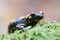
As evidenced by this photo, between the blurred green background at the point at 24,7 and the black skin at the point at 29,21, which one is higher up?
the blurred green background at the point at 24,7

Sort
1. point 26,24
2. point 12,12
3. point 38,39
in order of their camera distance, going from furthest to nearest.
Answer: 1. point 12,12
2. point 26,24
3. point 38,39

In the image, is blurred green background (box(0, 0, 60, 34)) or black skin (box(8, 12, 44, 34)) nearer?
black skin (box(8, 12, 44, 34))

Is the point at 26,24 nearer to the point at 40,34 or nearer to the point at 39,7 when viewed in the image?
the point at 40,34

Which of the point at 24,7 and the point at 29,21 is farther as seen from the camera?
the point at 24,7

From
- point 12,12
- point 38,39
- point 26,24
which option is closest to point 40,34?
point 38,39

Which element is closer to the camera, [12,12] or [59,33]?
[59,33]

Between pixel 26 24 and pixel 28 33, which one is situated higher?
pixel 26 24

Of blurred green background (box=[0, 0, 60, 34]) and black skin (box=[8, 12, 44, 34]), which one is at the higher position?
blurred green background (box=[0, 0, 60, 34])

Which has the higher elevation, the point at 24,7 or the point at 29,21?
the point at 24,7

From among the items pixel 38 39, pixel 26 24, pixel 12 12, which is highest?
pixel 12 12

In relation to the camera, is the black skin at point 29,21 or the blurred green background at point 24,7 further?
the blurred green background at point 24,7

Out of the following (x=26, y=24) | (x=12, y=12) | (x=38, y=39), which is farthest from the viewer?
(x=12, y=12)
